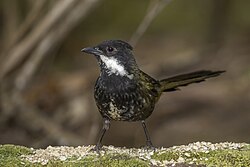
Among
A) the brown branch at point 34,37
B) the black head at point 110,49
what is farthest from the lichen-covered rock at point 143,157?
the brown branch at point 34,37

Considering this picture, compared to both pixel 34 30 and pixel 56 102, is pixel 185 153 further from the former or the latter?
pixel 56 102

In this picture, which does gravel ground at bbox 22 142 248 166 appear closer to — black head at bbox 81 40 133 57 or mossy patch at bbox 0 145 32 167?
mossy patch at bbox 0 145 32 167

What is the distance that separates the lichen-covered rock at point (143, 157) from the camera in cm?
395

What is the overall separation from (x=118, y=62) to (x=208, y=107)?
449 centimetres

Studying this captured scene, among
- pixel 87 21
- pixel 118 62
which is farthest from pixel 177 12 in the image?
pixel 118 62

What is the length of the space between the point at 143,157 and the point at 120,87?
2.47ft

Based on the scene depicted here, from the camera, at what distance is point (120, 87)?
4.71 m

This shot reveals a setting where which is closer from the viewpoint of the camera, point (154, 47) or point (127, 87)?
point (127, 87)

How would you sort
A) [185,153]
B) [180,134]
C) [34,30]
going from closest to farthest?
[185,153] < [34,30] < [180,134]

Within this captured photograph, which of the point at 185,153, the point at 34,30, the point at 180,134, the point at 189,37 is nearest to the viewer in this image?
the point at 185,153

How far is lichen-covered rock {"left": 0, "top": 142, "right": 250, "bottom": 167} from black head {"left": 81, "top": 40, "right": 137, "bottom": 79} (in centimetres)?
73

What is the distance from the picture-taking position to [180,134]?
887 centimetres

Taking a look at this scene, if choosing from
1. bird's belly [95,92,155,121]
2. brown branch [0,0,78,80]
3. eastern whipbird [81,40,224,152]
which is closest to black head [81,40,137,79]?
eastern whipbird [81,40,224,152]

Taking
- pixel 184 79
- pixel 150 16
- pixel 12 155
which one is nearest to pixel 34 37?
pixel 150 16
